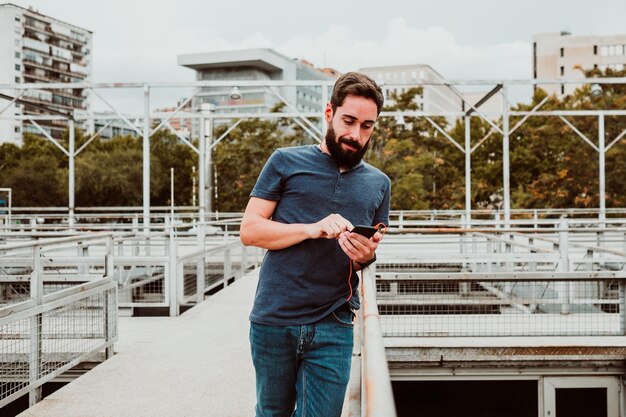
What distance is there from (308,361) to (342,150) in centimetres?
70

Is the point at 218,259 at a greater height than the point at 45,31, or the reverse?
the point at 45,31

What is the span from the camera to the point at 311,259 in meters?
2.37

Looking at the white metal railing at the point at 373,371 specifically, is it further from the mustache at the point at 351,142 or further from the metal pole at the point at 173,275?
the metal pole at the point at 173,275

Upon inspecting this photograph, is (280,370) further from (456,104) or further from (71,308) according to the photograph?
(456,104)

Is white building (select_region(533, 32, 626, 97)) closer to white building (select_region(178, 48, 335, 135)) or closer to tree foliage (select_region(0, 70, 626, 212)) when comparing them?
white building (select_region(178, 48, 335, 135))

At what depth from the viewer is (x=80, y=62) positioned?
418 feet

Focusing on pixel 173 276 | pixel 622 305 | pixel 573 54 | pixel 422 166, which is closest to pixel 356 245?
pixel 622 305

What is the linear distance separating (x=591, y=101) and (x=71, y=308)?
4220cm

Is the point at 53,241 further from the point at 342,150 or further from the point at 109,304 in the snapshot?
the point at 342,150

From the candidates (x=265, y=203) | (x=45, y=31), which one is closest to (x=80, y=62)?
(x=45, y=31)

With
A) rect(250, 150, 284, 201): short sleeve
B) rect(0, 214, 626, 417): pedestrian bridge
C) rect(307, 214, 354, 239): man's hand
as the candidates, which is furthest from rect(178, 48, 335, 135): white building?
rect(307, 214, 354, 239): man's hand

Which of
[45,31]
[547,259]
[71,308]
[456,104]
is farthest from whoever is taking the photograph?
[456,104]

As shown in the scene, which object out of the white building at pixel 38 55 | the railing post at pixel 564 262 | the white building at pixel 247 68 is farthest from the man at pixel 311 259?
the white building at pixel 38 55

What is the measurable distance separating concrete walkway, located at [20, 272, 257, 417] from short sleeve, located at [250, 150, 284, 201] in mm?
3169
